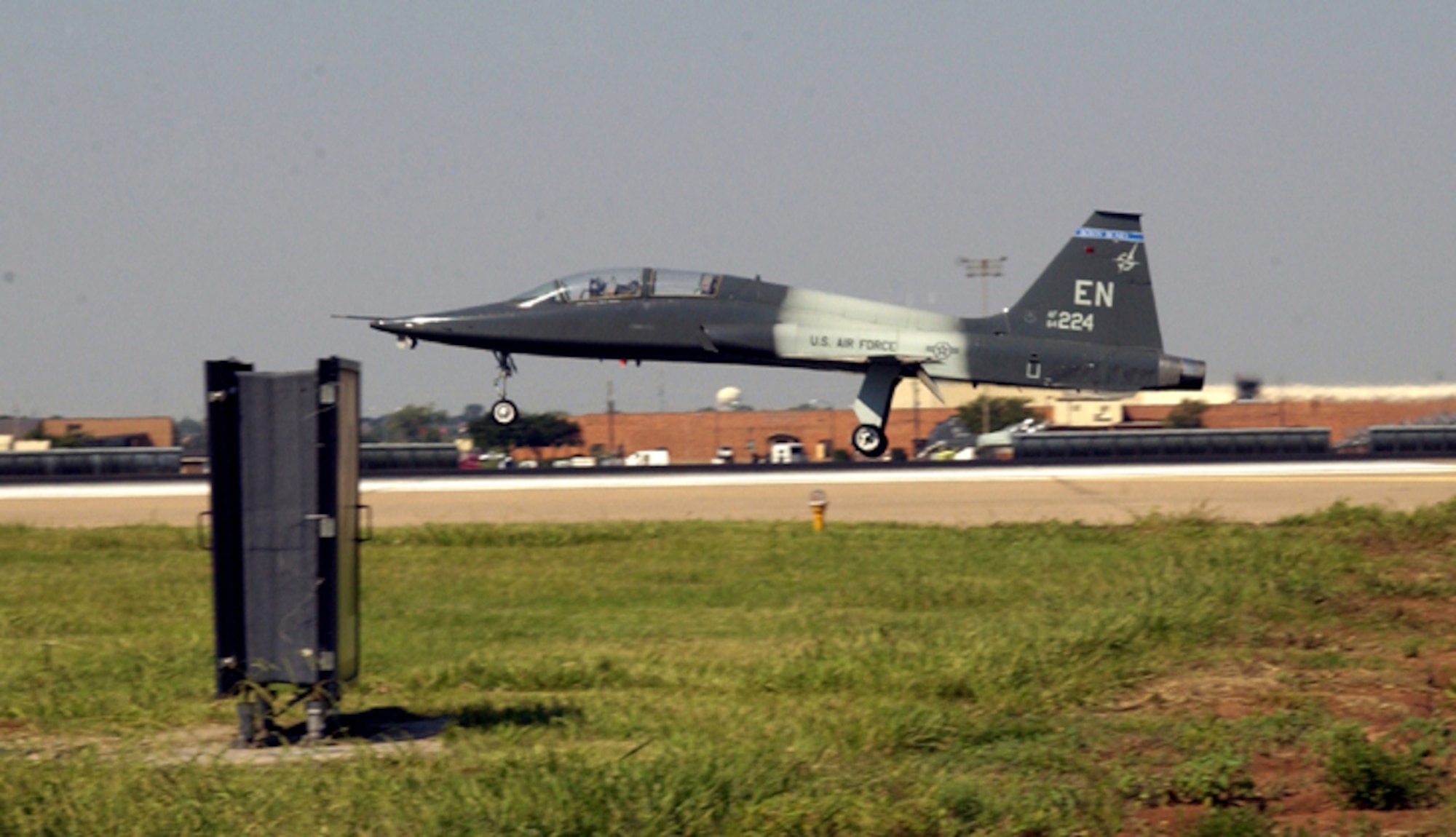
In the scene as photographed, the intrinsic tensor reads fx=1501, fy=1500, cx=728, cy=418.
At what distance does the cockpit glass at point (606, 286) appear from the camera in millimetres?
28281

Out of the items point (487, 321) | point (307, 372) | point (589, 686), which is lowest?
point (589, 686)

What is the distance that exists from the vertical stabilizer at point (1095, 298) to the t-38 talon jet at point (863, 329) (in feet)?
0.07

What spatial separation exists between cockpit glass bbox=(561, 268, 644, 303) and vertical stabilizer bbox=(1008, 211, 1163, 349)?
7305mm

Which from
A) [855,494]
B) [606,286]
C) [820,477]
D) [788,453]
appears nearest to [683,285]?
[606,286]

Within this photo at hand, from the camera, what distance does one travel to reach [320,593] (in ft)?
30.8

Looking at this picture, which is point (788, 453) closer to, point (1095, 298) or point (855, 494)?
point (855, 494)

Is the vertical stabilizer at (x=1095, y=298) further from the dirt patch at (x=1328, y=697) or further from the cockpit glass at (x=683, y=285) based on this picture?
the dirt patch at (x=1328, y=697)

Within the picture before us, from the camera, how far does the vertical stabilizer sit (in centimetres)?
2908

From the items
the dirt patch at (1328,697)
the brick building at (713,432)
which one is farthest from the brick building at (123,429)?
the dirt patch at (1328,697)

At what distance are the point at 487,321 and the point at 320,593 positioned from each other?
64.2 feet

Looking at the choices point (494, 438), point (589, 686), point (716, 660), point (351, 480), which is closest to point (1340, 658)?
point (716, 660)

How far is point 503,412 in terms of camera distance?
92.9ft

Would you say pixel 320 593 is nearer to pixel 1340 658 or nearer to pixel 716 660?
pixel 716 660

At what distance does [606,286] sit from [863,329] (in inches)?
198
